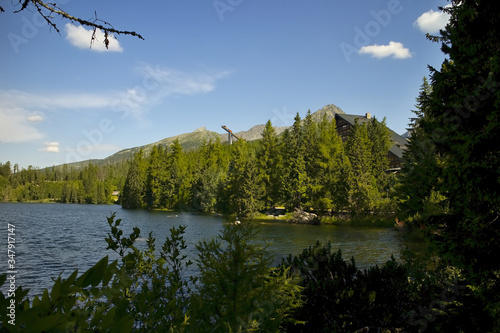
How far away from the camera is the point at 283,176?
171 feet

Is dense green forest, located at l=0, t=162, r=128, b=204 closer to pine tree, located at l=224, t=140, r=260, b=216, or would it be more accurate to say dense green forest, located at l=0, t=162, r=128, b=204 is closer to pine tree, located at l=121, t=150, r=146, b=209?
pine tree, located at l=121, t=150, r=146, b=209

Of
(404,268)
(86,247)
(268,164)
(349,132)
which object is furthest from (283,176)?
(404,268)

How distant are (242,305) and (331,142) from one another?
55922 millimetres

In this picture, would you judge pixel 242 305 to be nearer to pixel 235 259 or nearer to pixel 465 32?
pixel 235 259

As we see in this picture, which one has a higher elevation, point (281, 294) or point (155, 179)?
point (155, 179)

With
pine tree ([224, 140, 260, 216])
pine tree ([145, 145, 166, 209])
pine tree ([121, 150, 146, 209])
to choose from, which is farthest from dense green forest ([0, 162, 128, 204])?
pine tree ([224, 140, 260, 216])

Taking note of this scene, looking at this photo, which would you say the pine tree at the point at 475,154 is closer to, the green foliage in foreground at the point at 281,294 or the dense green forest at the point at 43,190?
the green foliage in foreground at the point at 281,294

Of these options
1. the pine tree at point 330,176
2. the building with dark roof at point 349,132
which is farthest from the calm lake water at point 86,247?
the building with dark roof at point 349,132

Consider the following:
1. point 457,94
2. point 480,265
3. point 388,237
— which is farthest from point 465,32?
point 388,237

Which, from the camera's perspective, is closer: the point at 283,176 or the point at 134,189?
the point at 283,176

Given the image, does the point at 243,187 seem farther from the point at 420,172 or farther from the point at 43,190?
the point at 43,190

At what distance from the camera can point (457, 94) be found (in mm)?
6906

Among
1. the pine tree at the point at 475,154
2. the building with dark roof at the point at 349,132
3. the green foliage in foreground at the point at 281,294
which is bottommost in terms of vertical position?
the green foliage in foreground at the point at 281,294

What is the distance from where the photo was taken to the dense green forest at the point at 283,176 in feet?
146
